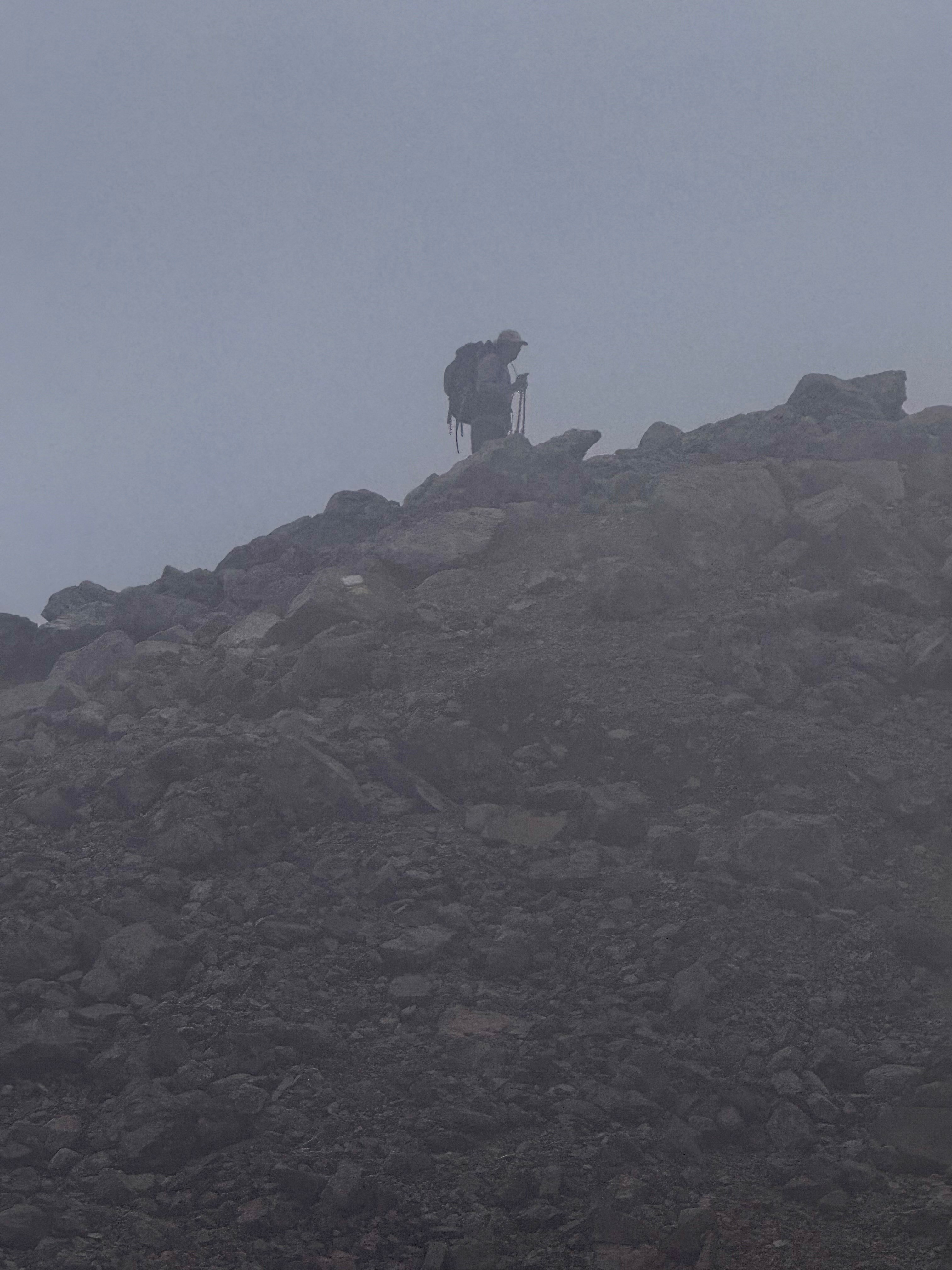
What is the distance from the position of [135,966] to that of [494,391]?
13.3m

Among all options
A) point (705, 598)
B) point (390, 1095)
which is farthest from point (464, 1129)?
point (705, 598)

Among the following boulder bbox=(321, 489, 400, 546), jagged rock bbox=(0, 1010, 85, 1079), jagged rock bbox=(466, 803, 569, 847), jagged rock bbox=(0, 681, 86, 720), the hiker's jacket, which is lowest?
jagged rock bbox=(0, 1010, 85, 1079)

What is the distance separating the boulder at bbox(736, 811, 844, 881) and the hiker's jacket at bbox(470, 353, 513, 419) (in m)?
11.7

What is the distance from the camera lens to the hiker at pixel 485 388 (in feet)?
62.6

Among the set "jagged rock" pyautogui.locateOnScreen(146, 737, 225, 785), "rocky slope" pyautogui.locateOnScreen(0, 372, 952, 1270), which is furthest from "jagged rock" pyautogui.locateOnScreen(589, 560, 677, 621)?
"jagged rock" pyautogui.locateOnScreen(146, 737, 225, 785)

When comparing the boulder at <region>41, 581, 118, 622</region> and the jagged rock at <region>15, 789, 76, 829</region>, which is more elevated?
the boulder at <region>41, 581, 118, 622</region>

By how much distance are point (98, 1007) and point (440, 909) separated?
7.43ft

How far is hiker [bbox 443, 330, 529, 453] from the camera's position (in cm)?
1908

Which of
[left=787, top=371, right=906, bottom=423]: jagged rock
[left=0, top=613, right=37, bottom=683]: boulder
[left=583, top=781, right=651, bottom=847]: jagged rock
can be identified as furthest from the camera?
[left=787, top=371, right=906, bottom=423]: jagged rock

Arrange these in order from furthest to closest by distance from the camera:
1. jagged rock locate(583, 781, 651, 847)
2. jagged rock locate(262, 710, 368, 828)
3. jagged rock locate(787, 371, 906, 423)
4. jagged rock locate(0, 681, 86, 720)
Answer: jagged rock locate(787, 371, 906, 423) → jagged rock locate(0, 681, 86, 720) → jagged rock locate(262, 710, 368, 828) → jagged rock locate(583, 781, 651, 847)

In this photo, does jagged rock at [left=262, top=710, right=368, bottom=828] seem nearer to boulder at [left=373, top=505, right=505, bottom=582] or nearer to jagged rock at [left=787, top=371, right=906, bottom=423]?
boulder at [left=373, top=505, right=505, bottom=582]

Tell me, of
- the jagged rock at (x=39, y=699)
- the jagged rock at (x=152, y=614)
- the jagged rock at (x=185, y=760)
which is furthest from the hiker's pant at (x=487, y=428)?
the jagged rock at (x=185, y=760)

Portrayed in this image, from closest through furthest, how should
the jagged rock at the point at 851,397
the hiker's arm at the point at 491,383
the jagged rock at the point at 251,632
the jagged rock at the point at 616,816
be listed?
the jagged rock at the point at 616,816 < the jagged rock at the point at 251,632 < the jagged rock at the point at 851,397 < the hiker's arm at the point at 491,383

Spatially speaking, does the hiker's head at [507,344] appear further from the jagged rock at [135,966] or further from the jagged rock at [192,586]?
the jagged rock at [135,966]
